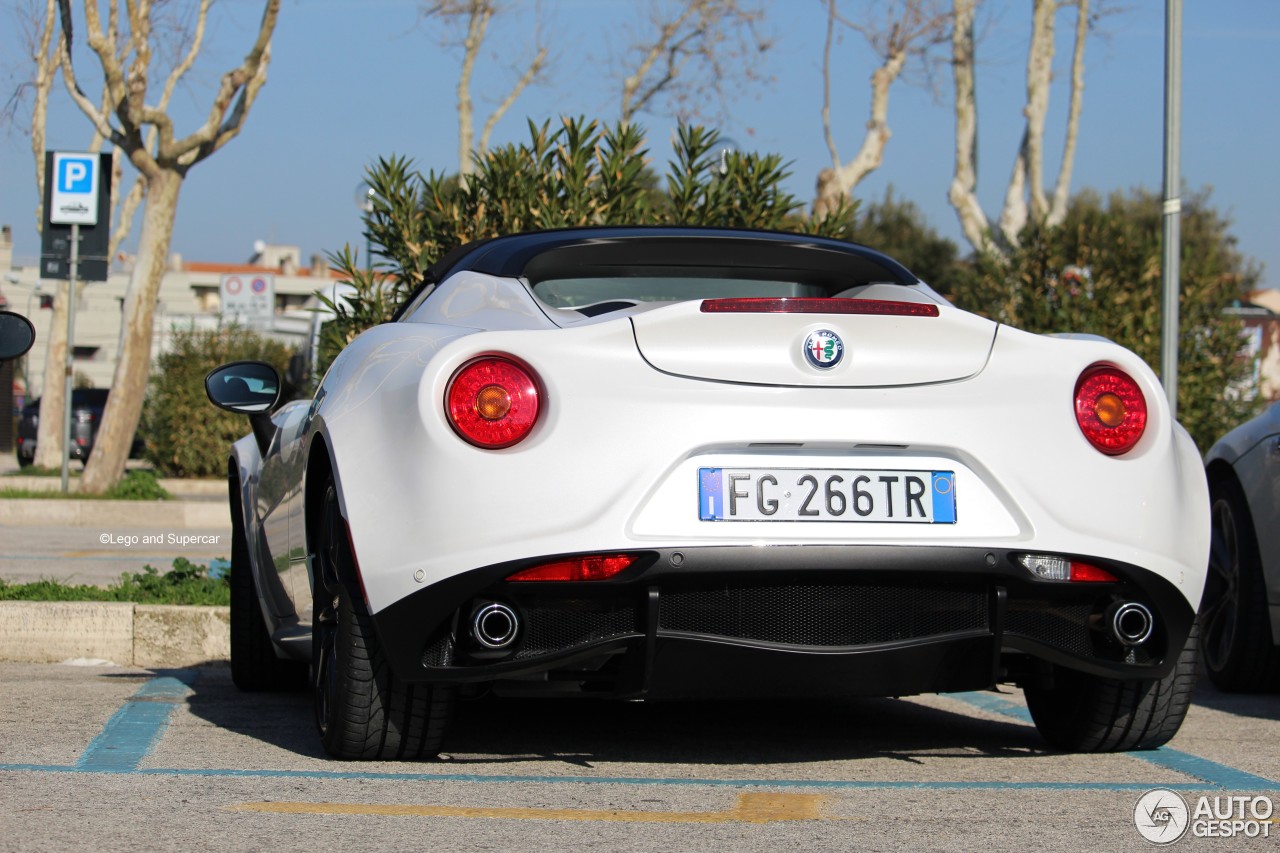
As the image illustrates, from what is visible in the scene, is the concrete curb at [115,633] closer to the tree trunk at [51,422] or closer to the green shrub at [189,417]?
the green shrub at [189,417]

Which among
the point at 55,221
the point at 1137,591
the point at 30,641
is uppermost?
the point at 55,221

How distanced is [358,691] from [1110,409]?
1902mm

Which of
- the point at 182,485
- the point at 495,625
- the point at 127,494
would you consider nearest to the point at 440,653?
the point at 495,625

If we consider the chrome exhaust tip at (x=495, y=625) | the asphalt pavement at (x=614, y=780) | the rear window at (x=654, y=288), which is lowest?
the asphalt pavement at (x=614, y=780)

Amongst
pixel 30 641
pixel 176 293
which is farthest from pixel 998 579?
pixel 176 293

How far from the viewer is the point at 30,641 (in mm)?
6719

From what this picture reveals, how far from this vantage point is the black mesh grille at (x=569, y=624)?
3.80m

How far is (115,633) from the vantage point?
678cm

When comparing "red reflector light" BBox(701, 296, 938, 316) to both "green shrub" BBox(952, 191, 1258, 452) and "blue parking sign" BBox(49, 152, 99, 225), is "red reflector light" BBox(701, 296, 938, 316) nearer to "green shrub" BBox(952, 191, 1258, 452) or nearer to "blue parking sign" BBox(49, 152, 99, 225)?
"green shrub" BBox(952, 191, 1258, 452)

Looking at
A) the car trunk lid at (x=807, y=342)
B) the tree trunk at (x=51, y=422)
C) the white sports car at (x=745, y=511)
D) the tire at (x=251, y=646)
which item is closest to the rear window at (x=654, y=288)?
the white sports car at (x=745, y=511)

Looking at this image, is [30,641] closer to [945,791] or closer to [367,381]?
[367,381]

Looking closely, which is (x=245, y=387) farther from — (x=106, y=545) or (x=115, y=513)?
(x=115, y=513)

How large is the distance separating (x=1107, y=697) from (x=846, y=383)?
120 cm

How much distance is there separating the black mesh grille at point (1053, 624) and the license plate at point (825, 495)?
0.30 metres
